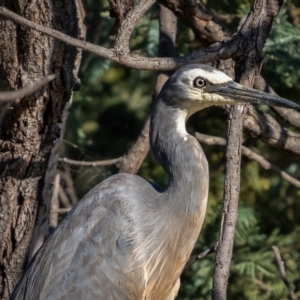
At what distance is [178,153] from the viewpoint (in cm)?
349

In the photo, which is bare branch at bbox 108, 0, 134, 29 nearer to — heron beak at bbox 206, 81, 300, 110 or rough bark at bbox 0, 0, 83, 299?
rough bark at bbox 0, 0, 83, 299

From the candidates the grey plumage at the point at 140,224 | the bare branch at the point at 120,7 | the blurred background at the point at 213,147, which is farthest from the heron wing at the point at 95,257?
the blurred background at the point at 213,147

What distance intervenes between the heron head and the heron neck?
0.10 meters

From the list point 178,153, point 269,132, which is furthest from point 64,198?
point 178,153

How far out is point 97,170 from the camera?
5633mm

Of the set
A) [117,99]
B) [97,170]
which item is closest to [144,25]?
[117,99]

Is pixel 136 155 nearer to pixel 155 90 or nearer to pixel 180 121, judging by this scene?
pixel 155 90

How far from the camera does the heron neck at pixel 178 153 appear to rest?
350cm

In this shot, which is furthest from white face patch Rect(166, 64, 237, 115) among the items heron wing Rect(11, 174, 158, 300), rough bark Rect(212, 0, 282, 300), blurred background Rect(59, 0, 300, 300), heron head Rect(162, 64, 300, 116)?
blurred background Rect(59, 0, 300, 300)

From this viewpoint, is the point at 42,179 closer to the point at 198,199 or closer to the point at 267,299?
the point at 198,199

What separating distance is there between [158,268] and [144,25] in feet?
7.42

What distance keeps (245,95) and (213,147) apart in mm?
2001

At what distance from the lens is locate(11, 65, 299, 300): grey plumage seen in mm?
3484

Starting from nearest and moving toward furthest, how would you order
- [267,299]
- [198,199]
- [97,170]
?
1. [198,199]
2. [267,299]
3. [97,170]
